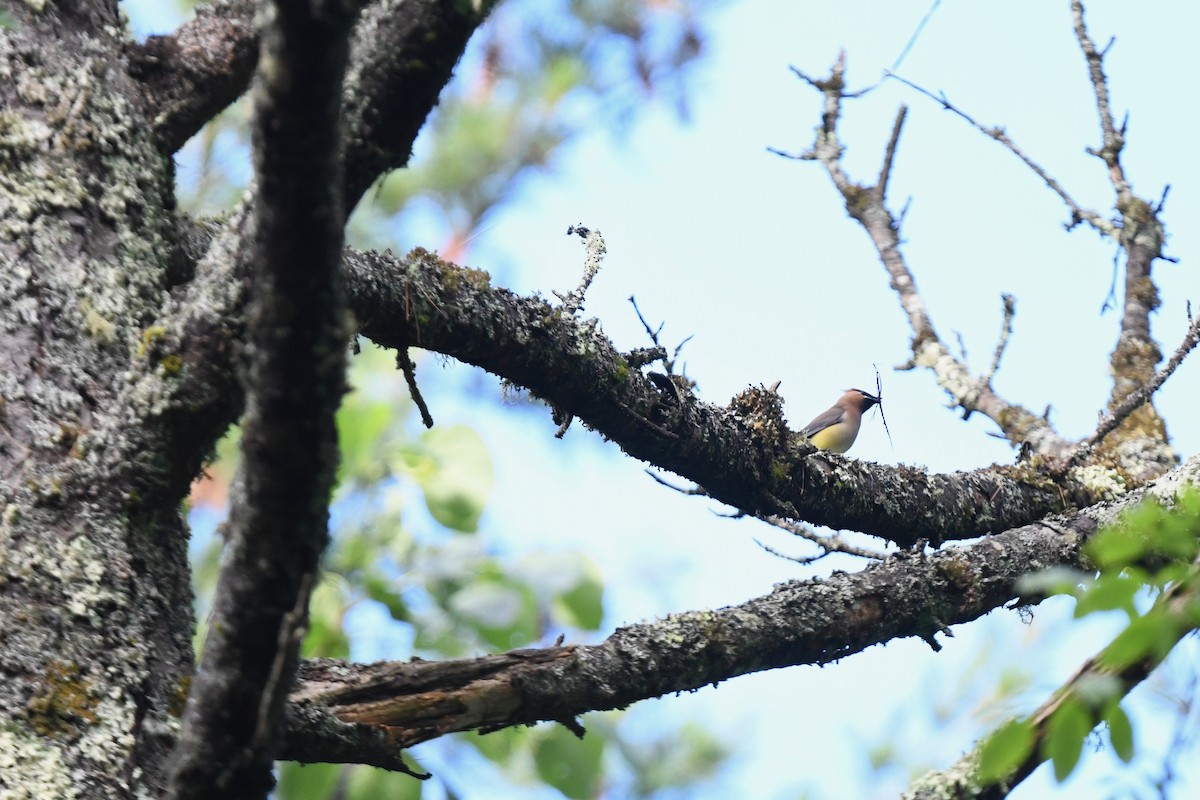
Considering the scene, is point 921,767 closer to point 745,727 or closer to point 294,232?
point 745,727

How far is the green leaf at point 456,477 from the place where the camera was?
3.46 meters

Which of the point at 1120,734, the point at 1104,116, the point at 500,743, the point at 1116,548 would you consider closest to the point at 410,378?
the point at 500,743

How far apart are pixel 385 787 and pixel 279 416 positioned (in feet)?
5.32

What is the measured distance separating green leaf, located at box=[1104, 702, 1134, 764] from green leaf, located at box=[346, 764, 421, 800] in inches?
70.7

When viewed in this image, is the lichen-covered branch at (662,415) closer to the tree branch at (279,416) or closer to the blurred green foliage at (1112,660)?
the tree branch at (279,416)

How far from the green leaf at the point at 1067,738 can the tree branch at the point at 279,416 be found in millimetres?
1012

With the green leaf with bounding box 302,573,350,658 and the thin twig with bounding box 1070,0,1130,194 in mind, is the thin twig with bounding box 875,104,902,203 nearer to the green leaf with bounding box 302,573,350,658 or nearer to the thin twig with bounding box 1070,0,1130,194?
the thin twig with bounding box 1070,0,1130,194

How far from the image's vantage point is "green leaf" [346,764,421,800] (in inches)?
112

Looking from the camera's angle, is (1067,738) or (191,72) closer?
(1067,738)

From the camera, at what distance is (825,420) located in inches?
324

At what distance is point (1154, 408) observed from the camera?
5.08 m

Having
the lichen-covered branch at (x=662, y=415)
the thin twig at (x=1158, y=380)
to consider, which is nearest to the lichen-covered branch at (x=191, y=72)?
the lichen-covered branch at (x=662, y=415)

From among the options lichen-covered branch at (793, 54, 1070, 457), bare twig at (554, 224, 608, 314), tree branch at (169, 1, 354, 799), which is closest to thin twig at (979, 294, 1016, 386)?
lichen-covered branch at (793, 54, 1070, 457)

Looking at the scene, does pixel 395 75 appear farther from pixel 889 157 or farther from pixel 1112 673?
pixel 889 157
